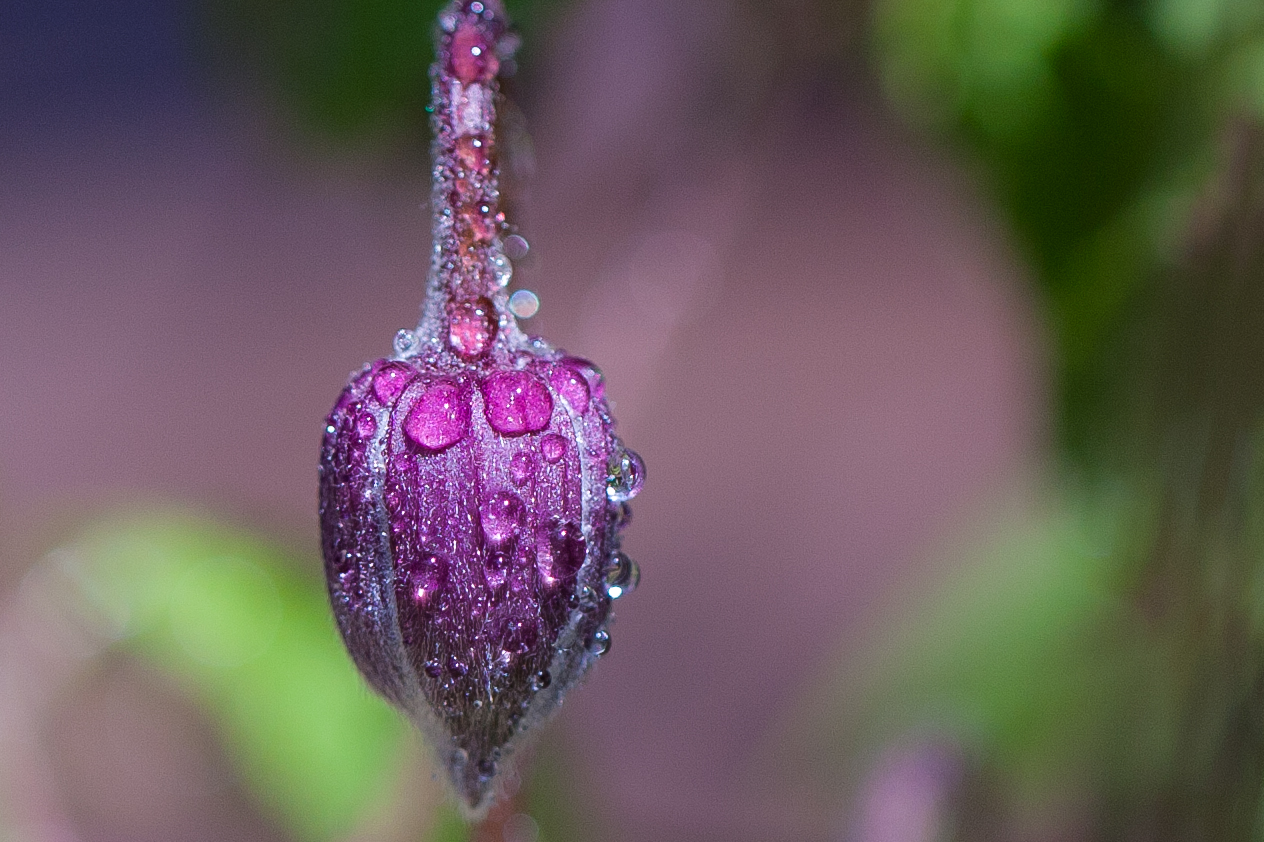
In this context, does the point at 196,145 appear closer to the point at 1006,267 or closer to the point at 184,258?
the point at 184,258

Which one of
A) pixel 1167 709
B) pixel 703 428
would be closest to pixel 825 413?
pixel 703 428

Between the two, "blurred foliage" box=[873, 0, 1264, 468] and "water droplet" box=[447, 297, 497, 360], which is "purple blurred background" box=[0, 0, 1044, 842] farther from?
"water droplet" box=[447, 297, 497, 360]

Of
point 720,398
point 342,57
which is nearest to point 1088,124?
point 342,57

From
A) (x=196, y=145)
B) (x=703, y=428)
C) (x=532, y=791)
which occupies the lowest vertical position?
(x=532, y=791)

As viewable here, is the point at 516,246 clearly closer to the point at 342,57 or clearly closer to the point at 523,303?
the point at 523,303

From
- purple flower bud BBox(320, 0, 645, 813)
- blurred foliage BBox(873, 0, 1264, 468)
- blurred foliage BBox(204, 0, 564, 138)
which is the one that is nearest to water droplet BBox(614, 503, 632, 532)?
purple flower bud BBox(320, 0, 645, 813)

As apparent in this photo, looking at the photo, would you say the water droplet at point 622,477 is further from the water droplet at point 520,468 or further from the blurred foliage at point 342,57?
the blurred foliage at point 342,57
